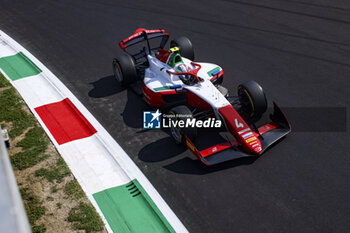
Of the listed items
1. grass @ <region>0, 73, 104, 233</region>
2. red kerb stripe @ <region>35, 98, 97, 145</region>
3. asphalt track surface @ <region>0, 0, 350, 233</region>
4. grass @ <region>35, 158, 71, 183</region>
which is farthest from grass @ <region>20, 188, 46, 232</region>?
asphalt track surface @ <region>0, 0, 350, 233</region>

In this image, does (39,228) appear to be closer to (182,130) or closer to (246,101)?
(182,130)

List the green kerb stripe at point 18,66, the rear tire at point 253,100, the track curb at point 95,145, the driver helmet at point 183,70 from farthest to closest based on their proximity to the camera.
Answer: the green kerb stripe at point 18,66
the driver helmet at point 183,70
the rear tire at point 253,100
the track curb at point 95,145

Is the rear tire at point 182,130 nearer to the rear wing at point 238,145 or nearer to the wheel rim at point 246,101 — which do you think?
the rear wing at point 238,145

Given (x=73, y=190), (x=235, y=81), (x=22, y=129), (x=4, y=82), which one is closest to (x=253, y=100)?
(x=235, y=81)

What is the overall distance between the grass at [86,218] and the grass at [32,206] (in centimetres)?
49

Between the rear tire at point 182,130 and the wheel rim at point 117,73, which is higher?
the wheel rim at point 117,73

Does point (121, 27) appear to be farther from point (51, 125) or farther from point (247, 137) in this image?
point (247, 137)

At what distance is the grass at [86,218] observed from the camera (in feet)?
18.0

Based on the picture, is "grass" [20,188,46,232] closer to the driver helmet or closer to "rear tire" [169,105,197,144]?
"rear tire" [169,105,197,144]

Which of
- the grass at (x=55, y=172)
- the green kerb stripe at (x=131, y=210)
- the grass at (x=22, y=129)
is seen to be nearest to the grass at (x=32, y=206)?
the grass at (x=55, y=172)

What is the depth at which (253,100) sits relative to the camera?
302 inches

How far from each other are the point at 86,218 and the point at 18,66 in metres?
6.24

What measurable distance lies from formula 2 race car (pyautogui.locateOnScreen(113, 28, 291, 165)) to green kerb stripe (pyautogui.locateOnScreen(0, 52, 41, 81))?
2510 mm

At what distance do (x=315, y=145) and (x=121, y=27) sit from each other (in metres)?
7.81
